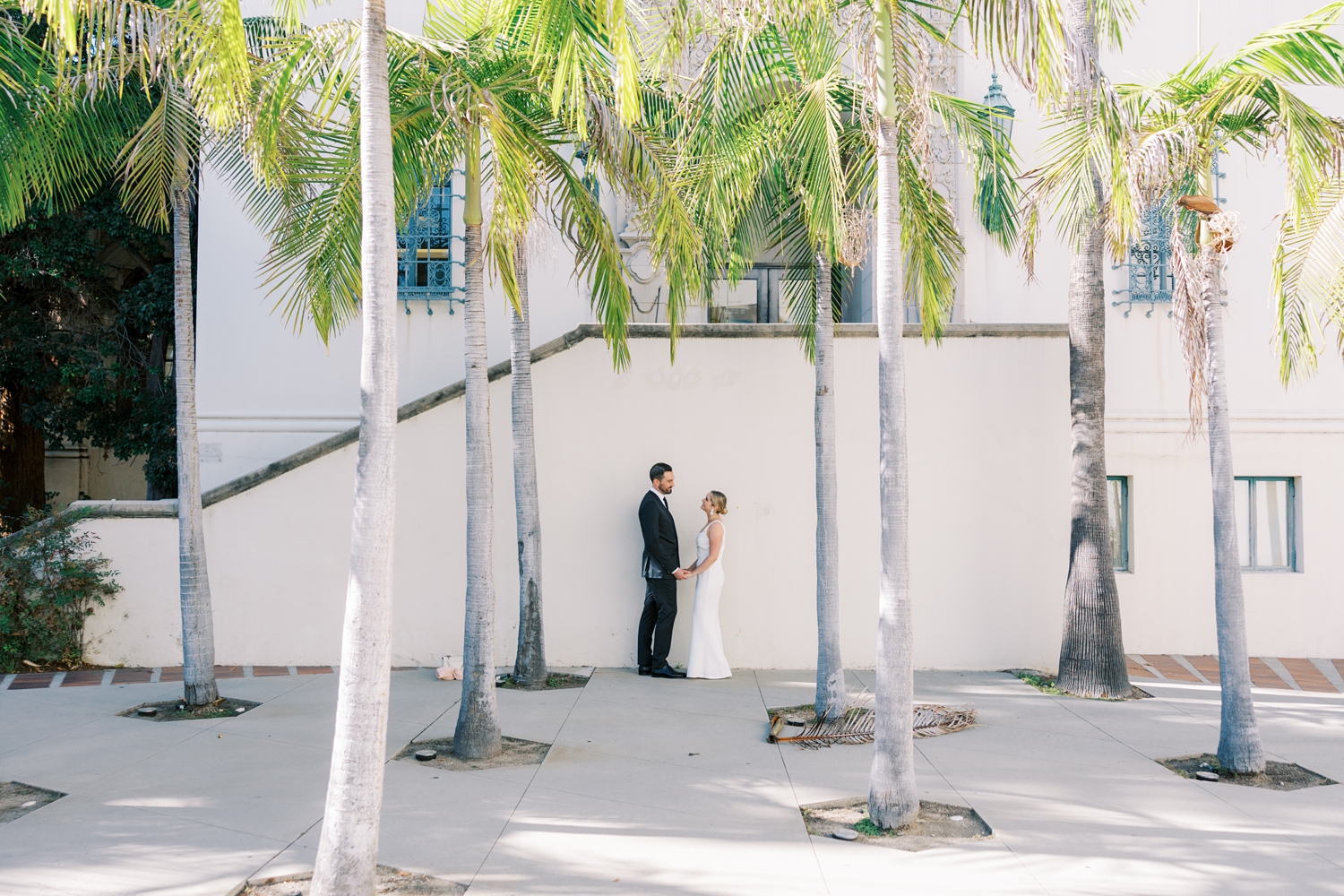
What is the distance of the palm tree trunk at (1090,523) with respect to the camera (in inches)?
354

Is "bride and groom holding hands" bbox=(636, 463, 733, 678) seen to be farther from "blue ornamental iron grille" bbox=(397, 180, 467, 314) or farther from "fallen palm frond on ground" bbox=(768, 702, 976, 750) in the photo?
"blue ornamental iron grille" bbox=(397, 180, 467, 314)

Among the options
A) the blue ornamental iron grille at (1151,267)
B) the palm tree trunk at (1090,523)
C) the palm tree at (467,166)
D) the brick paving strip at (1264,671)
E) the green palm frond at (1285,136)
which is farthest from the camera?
the blue ornamental iron grille at (1151,267)

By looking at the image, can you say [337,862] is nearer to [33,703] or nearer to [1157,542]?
[33,703]

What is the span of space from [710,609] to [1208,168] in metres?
5.85

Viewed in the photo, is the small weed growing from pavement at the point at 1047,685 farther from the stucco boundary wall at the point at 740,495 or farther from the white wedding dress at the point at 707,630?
the white wedding dress at the point at 707,630

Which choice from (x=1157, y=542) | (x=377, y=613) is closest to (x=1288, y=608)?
(x=1157, y=542)

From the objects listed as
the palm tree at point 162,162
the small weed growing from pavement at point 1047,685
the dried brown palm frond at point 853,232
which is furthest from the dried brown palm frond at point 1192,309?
the palm tree at point 162,162

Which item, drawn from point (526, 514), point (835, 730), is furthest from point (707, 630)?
point (835, 730)

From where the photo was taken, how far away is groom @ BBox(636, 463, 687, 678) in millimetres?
9641

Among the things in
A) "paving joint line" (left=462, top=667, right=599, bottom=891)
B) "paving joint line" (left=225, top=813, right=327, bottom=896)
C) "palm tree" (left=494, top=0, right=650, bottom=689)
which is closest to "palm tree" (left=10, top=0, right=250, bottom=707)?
"paving joint line" (left=462, top=667, right=599, bottom=891)

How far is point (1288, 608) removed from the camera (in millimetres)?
11031

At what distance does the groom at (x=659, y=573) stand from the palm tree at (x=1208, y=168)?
4886 mm

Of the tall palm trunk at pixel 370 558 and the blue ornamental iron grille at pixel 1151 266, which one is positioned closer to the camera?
the tall palm trunk at pixel 370 558

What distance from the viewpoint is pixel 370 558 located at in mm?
4355
